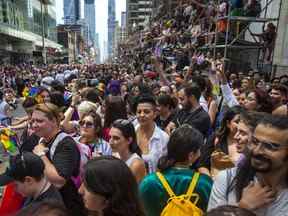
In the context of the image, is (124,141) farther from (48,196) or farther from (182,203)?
(182,203)

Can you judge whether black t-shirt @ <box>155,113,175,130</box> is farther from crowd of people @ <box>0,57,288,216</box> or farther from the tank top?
A: the tank top

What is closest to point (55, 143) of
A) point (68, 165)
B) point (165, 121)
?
point (68, 165)

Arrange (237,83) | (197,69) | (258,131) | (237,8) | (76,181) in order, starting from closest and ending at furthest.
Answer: (258,131) < (76,181) < (237,83) < (197,69) < (237,8)

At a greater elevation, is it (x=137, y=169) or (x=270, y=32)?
(x=270, y=32)

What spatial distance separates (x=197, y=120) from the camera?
189 inches

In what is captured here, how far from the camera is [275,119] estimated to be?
2.11 meters

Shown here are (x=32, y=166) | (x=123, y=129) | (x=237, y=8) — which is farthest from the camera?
(x=237, y=8)

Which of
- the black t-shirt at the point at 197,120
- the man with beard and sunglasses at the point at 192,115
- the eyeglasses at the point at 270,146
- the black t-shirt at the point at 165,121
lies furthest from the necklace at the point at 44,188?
the black t-shirt at the point at 165,121

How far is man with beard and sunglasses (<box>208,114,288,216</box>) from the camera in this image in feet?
6.36

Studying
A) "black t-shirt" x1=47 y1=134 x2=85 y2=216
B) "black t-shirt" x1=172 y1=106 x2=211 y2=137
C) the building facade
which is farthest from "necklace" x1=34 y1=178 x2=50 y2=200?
the building facade

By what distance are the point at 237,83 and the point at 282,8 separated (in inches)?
180

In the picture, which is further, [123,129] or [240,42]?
[240,42]

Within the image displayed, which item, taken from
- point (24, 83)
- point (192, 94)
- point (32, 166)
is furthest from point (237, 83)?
point (24, 83)

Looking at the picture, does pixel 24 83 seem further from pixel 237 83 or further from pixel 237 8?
A: pixel 237 83
